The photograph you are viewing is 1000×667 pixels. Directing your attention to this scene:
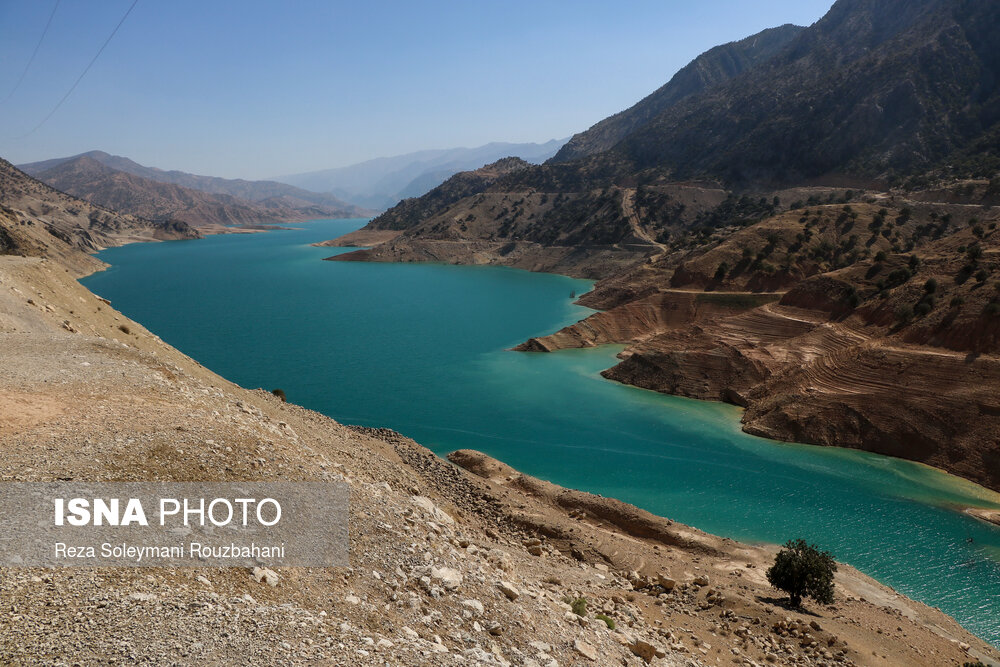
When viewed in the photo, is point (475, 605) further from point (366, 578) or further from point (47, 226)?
point (47, 226)

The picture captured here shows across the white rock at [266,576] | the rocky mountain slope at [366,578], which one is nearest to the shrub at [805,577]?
the rocky mountain slope at [366,578]

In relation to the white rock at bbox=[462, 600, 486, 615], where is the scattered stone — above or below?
below

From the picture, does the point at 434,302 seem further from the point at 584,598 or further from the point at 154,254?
the point at 154,254

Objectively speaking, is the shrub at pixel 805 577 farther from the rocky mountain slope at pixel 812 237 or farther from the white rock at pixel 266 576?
the rocky mountain slope at pixel 812 237

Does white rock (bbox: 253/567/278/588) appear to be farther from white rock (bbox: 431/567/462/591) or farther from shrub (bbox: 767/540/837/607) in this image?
shrub (bbox: 767/540/837/607)

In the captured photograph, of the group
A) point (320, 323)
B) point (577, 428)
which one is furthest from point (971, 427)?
point (320, 323)

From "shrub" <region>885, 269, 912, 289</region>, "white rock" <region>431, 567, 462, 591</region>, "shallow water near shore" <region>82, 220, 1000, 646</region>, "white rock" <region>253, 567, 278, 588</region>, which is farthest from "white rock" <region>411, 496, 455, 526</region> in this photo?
"shrub" <region>885, 269, 912, 289</region>
